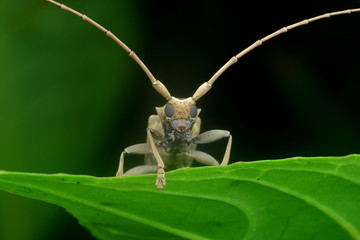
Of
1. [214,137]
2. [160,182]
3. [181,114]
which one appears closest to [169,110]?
[181,114]

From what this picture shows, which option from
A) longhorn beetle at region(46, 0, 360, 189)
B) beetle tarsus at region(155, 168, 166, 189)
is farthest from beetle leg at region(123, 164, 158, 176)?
beetle tarsus at region(155, 168, 166, 189)

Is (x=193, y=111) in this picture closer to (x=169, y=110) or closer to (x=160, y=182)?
(x=169, y=110)

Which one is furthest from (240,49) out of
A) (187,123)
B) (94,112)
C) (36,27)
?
(36,27)

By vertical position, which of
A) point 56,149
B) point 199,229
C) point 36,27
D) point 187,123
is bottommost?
point 199,229

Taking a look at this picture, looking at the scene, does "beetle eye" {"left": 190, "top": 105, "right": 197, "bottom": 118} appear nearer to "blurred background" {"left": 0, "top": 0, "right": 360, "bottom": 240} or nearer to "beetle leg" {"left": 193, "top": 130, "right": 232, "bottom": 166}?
"beetle leg" {"left": 193, "top": 130, "right": 232, "bottom": 166}

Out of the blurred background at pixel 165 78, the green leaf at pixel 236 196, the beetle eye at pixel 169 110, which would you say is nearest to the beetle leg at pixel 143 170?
the blurred background at pixel 165 78

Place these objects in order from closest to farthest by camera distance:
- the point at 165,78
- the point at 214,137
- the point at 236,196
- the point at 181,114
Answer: the point at 236,196 < the point at 181,114 < the point at 214,137 < the point at 165,78

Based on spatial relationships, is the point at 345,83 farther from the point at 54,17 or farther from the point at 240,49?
the point at 54,17
